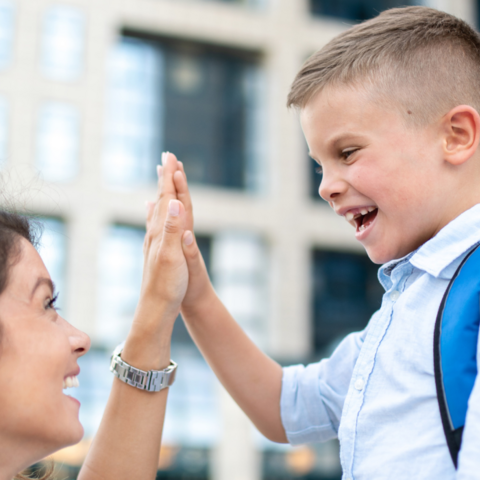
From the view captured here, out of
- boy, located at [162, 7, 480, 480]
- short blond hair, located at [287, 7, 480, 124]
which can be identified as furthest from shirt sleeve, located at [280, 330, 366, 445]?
short blond hair, located at [287, 7, 480, 124]

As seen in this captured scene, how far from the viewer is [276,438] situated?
5.33 ft

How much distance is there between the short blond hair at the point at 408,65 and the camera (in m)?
1.30

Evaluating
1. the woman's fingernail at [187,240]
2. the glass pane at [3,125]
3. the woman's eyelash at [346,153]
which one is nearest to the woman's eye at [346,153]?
the woman's eyelash at [346,153]

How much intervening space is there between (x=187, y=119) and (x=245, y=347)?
16.1 meters

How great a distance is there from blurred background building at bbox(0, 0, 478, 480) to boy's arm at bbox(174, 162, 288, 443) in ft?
38.1

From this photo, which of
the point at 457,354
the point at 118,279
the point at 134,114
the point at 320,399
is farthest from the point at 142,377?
the point at 134,114

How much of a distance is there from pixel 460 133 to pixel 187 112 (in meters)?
16.5

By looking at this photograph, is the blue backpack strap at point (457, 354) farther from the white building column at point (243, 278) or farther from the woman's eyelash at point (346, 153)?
the white building column at point (243, 278)

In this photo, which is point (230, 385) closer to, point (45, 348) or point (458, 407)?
point (45, 348)

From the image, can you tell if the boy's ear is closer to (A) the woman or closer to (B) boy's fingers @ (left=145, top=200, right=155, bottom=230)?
(A) the woman

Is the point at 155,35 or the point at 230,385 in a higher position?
the point at 155,35

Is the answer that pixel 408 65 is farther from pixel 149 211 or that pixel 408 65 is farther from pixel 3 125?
pixel 3 125

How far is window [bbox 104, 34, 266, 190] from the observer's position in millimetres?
16266

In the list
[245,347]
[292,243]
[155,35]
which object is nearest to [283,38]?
[155,35]
